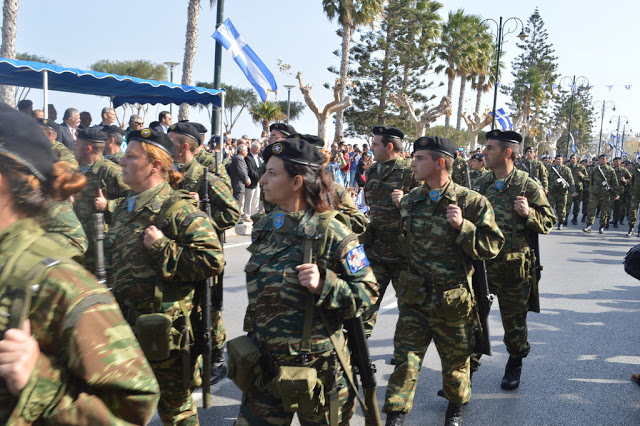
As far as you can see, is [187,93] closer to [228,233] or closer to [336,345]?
[228,233]

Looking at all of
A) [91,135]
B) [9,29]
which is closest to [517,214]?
[91,135]

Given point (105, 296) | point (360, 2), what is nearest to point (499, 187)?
point (105, 296)

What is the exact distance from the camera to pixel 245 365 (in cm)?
262

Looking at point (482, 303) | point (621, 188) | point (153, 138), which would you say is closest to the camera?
point (153, 138)

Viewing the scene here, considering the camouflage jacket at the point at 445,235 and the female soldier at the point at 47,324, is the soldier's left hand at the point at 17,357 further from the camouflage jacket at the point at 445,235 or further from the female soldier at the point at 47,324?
the camouflage jacket at the point at 445,235

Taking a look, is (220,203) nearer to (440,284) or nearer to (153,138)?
(153,138)

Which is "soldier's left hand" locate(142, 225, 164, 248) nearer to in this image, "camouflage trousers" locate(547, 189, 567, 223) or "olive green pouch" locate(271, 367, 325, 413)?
"olive green pouch" locate(271, 367, 325, 413)

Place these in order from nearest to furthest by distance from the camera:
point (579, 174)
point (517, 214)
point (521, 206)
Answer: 1. point (521, 206)
2. point (517, 214)
3. point (579, 174)

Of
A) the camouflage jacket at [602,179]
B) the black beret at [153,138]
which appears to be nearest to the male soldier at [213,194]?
the black beret at [153,138]

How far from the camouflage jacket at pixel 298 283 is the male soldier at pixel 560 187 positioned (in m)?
15.6

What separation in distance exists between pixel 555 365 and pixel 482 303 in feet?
6.32

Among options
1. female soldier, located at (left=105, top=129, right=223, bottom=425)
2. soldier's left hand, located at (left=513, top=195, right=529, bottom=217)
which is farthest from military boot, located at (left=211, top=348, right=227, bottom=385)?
soldier's left hand, located at (left=513, top=195, right=529, bottom=217)

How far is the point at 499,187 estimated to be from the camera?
5176mm

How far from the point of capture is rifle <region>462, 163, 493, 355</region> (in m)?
4.00
